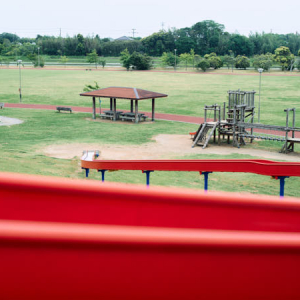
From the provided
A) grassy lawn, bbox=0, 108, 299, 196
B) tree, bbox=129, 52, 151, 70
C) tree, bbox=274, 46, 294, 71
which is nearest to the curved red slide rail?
grassy lawn, bbox=0, 108, 299, 196

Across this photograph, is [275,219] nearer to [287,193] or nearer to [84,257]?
[84,257]

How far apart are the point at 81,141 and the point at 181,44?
11089 centimetres

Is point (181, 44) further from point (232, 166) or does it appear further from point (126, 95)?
point (232, 166)

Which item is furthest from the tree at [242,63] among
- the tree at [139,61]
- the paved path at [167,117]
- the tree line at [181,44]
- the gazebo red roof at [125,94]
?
the gazebo red roof at [125,94]

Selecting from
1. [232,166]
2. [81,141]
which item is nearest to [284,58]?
[81,141]

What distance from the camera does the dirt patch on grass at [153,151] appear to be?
64.8 ft

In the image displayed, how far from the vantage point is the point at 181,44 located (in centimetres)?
12925

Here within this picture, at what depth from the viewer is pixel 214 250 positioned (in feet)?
3.65

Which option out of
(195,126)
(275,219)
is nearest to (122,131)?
(195,126)

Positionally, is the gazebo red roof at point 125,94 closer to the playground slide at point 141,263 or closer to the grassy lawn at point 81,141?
the grassy lawn at point 81,141

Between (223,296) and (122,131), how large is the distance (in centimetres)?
2606

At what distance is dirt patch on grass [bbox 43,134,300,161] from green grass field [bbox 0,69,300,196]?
2.80 ft

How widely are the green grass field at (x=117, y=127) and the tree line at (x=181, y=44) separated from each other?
61.4 m

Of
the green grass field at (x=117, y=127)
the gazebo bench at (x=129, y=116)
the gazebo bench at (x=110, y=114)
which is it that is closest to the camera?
the green grass field at (x=117, y=127)
